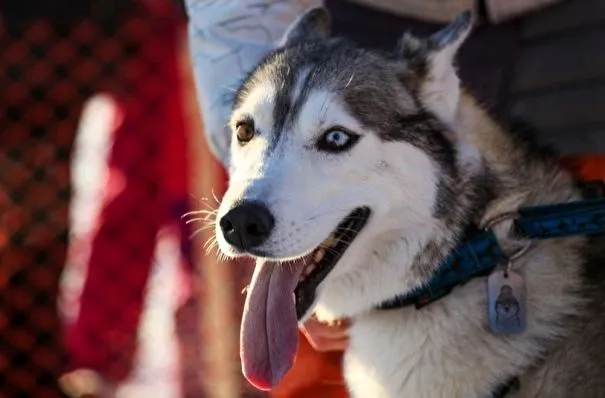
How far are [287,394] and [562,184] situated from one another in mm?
990

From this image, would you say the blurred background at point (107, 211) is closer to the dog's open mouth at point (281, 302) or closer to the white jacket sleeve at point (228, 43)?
the white jacket sleeve at point (228, 43)

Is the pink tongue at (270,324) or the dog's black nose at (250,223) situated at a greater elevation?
the dog's black nose at (250,223)

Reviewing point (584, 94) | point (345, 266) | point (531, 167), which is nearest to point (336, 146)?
point (345, 266)

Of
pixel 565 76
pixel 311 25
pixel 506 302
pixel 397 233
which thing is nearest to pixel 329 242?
pixel 397 233

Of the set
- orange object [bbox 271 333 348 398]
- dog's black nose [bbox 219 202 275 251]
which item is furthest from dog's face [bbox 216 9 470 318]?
orange object [bbox 271 333 348 398]

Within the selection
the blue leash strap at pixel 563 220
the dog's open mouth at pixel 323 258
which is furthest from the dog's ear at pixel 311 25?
the blue leash strap at pixel 563 220

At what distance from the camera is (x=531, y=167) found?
2385mm

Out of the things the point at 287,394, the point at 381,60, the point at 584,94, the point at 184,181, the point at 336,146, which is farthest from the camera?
the point at 184,181

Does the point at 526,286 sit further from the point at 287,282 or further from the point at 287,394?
the point at 287,394

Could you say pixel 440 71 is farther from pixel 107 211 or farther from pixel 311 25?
pixel 107 211

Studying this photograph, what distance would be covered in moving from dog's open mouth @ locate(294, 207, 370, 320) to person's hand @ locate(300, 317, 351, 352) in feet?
1.10

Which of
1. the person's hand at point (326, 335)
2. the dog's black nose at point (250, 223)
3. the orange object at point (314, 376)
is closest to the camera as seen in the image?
the dog's black nose at point (250, 223)

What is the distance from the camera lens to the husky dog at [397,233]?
213 centimetres

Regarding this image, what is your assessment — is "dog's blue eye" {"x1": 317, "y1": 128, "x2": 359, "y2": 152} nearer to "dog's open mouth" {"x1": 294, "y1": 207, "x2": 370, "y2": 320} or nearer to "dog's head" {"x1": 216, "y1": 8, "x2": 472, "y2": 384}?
"dog's head" {"x1": 216, "y1": 8, "x2": 472, "y2": 384}
